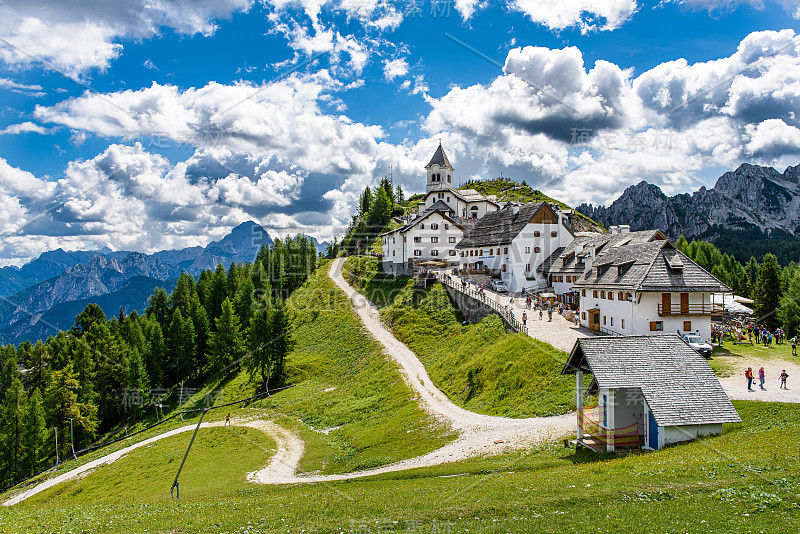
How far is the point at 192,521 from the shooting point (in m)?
15.2


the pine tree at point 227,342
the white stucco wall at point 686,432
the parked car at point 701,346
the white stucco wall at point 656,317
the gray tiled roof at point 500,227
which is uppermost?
the gray tiled roof at point 500,227

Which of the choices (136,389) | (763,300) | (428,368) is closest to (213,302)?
(136,389)

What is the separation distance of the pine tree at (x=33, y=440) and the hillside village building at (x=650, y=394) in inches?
2489

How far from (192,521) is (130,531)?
183 cm

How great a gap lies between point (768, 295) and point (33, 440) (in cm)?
11772

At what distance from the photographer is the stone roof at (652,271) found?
39062 millimetres

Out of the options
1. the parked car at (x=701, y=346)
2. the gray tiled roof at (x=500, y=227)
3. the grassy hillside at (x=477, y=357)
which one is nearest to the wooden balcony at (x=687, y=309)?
the parked car at (x=701, y=346)

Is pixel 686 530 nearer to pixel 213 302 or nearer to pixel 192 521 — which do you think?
pixel 192 521

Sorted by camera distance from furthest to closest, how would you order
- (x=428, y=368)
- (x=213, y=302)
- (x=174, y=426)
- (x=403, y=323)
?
(x=213, y=302)
(x=403, y=323)
(x=174, y=426)
(x=428, y=368)

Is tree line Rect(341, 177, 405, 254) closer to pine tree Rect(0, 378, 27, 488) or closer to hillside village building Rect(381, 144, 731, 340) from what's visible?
hillside village building Rect(381, 144, 731, 340)

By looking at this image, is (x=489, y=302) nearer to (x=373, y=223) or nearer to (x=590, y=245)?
(x=590, y=245)

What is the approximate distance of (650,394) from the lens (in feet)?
65.5

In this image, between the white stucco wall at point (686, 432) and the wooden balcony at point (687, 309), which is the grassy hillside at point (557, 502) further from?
the wooden balcony at point (687, 309)

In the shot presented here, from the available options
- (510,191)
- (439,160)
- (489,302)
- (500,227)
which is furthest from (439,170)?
(489,302)
